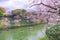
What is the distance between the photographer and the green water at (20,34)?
162 inches

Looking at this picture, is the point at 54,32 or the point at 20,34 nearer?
the point at 54,32

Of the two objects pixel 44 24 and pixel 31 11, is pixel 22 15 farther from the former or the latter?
pixel 44 24

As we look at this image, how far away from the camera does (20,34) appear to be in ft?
13.4

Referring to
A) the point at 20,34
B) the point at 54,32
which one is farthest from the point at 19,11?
the point at 54,32

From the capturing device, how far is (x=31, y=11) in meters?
4.23

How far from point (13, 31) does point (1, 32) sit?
0.27m

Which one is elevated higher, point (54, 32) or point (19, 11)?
point (19, 11)

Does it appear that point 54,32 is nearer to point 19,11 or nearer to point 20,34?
point 20,34

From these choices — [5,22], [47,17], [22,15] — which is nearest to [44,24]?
[47,17]

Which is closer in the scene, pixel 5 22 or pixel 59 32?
pixel 59 32

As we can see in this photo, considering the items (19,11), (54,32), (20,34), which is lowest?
(20,34)

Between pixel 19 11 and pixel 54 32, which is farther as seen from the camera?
pixel 19 11

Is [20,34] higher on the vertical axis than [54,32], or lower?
lower

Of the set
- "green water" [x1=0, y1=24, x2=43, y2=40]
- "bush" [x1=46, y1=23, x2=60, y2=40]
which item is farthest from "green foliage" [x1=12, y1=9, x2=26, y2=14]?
"bush" [x1=46, y1=23, x2=60, y2=40]
